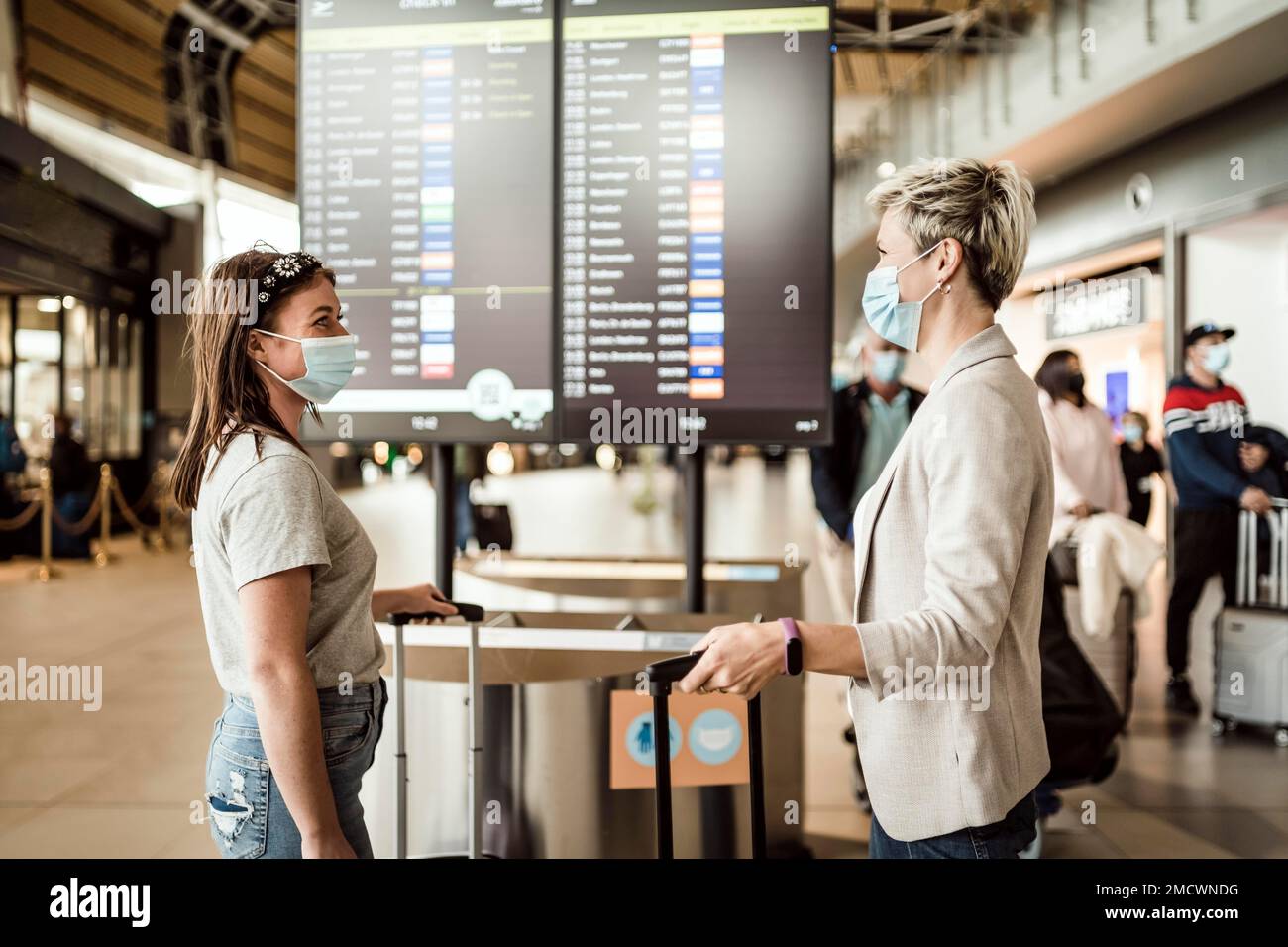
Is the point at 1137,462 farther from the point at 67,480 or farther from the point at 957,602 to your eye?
the point at 67,480

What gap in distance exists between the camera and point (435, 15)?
2.62m

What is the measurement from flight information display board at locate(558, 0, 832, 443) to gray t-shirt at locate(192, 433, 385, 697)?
1.08m

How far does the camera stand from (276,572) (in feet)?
4.90

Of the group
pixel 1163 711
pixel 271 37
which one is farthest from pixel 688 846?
pixel 271 37

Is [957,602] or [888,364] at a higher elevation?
[888,364]

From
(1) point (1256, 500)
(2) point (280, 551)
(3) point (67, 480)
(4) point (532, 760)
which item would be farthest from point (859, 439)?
(3) point (67, 480)

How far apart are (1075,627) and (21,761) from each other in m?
5.20

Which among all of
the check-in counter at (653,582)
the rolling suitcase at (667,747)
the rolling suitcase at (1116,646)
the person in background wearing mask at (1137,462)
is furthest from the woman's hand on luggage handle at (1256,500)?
the rolling suitcase at (667,747)

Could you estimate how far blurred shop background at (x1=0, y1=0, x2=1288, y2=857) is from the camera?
355 cm

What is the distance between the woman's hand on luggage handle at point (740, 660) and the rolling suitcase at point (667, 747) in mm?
56

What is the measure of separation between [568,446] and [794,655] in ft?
4.86

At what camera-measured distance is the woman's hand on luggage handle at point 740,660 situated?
140cm
